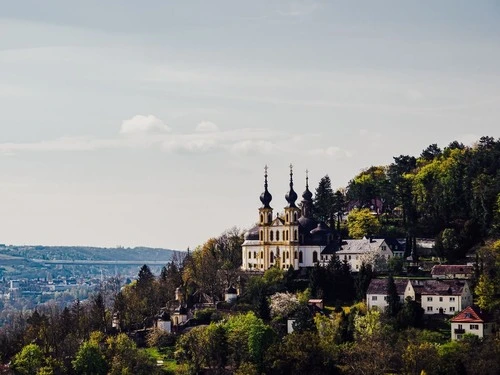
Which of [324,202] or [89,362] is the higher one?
[324,202]

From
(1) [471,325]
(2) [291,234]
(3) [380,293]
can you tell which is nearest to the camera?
(1) [471,325]

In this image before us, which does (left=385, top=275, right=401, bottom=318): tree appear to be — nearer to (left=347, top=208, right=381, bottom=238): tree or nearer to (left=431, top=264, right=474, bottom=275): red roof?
(left=431, top=264, right=474, bottom=275): red roof

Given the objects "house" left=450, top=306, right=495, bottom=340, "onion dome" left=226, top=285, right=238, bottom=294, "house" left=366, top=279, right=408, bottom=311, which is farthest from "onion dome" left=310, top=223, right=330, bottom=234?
"house" left=450, top=306, right=495, bottom=340

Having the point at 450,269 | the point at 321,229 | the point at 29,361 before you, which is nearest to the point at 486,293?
the point at 450,269

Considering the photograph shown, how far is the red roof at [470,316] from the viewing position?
71875mm

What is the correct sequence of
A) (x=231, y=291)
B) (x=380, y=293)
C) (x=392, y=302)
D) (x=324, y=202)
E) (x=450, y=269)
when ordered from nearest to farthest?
1. (x=392, y=302)
2. (x=380, y=293)
3. (x=450, y=269)
4. (x=231, y=291)
5. (x=324, y=202)

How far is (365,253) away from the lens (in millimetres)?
87875

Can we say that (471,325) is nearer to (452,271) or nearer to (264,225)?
(452,271)

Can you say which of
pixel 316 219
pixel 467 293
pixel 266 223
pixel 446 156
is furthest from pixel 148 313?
pixel 446 156

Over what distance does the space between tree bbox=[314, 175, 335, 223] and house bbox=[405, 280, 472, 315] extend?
79.5 ft

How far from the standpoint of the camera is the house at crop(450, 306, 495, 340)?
235ft

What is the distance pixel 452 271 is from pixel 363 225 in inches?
670

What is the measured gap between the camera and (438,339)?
2825 inches

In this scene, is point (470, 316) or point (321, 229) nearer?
point (470, 316)
